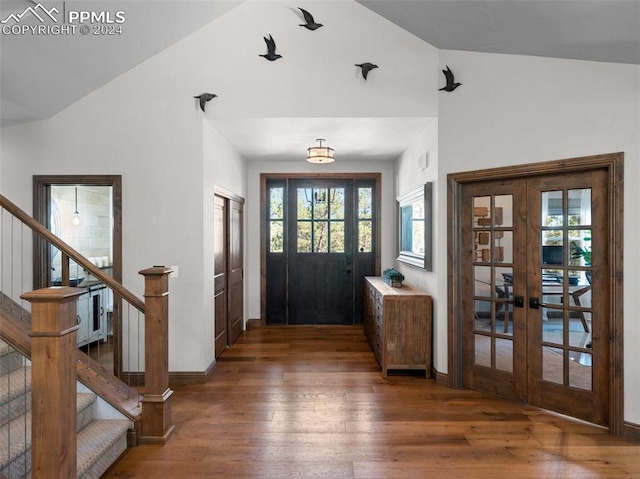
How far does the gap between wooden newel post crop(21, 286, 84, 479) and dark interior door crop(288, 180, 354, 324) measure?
4.42 meters

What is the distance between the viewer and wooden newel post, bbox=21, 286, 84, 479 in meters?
1.65

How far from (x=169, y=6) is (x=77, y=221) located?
10.8ft

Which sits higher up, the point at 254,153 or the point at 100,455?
the point at 254,153

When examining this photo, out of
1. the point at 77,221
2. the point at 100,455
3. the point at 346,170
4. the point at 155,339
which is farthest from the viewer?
the point at 346,170

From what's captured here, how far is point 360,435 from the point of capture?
2.82 meters

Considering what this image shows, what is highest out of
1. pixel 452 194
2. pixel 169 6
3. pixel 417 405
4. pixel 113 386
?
pixel 169 6

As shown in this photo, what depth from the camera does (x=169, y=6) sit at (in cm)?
335

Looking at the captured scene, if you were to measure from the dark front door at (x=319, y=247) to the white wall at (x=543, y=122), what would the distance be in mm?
2319

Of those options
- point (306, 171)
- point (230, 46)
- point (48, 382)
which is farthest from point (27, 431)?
point (306, 171)

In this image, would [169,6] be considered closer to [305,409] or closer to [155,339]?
[155,339]

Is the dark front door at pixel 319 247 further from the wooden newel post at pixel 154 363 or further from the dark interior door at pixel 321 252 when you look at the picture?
the wooden newel post at pixel 154 363

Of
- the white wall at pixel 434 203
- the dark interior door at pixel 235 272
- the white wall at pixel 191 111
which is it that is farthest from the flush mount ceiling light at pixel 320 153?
the dark interior door at pixel 235 272

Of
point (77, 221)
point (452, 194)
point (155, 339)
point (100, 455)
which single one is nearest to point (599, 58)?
point (452, 194)

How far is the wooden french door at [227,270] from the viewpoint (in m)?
4.51
